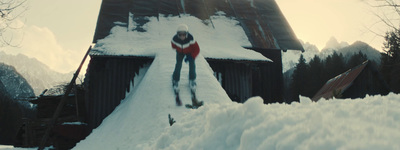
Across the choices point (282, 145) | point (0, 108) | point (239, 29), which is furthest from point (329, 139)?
point (0, 108)

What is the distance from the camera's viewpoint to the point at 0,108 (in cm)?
4100

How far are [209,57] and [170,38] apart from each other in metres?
2.22

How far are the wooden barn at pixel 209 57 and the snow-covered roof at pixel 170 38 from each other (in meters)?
0.18

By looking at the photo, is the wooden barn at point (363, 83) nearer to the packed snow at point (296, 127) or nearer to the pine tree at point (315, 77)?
the packed snow at point (296, 127)

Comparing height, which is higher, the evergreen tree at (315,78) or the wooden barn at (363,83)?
the wooden barn at (363,83)

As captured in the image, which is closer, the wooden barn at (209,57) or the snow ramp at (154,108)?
the snow ramp at (154,108)

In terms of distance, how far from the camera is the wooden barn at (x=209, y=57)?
10.9 m

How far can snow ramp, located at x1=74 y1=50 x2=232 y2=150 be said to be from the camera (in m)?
6.10

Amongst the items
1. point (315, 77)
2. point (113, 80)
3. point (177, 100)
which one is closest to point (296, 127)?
point (177, 100)

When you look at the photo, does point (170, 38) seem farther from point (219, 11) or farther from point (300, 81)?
point (300, 81)

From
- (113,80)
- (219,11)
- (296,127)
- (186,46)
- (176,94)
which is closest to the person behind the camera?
(296,127)

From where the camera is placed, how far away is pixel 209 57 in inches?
431

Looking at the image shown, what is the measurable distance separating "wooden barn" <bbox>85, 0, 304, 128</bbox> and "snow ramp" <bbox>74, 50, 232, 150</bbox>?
2.31 metres

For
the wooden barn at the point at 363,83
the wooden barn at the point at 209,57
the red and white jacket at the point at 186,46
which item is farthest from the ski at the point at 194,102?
the wooden barn at the point at 363,83
